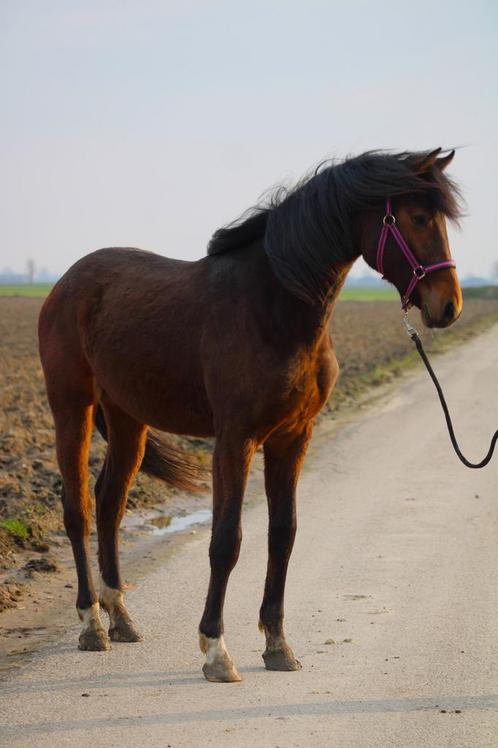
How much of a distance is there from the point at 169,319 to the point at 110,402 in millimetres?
956

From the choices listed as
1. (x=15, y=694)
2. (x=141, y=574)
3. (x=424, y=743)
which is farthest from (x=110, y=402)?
(x=424, y=743)

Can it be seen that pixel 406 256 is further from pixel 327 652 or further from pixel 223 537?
pixel 327 652

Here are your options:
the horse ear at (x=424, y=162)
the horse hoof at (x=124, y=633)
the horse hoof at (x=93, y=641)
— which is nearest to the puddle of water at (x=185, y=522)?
the horse hoof at (x=124, y=633)

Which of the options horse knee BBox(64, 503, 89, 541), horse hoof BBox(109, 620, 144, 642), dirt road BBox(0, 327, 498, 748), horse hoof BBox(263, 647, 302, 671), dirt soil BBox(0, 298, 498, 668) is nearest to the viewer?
dirt road BBox(0, 327, 498, 748)

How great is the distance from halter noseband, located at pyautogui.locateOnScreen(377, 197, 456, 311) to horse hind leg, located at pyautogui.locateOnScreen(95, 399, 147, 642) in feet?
7.18

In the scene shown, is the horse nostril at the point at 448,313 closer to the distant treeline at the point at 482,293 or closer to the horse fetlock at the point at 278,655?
the horse fetlock at the point at 278,655

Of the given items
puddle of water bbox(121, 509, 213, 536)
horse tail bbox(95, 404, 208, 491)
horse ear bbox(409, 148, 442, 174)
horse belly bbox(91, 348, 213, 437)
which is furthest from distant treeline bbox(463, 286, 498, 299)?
horse ear bbox(409, 148, 442, 174)

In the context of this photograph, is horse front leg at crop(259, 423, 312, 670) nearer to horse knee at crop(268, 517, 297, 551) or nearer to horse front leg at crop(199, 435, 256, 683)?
horse knee at crop(268, 517, 297, 551)

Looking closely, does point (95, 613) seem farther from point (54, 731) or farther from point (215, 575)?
point (54, 731)

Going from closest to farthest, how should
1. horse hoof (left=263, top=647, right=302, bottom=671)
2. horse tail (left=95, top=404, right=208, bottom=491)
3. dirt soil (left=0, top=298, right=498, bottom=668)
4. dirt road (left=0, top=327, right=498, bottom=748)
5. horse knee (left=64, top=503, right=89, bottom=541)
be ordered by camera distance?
dirt road (left=0, top=327, right=498, bottom=748) < horse hoof (left=263, top=647, right=302, bottom=671) < horse knee (left=64, top=503, right=89, bottom=541) < dirt soil (left=0, top=298, right=498, bottom=668) < horse tail (left=95, top=404, right=208, bottom=491)

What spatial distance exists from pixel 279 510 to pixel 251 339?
976mm

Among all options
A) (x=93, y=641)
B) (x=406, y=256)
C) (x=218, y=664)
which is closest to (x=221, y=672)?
(x=218, y=664)

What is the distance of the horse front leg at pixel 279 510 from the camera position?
572cm

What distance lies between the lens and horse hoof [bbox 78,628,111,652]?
234 inches
